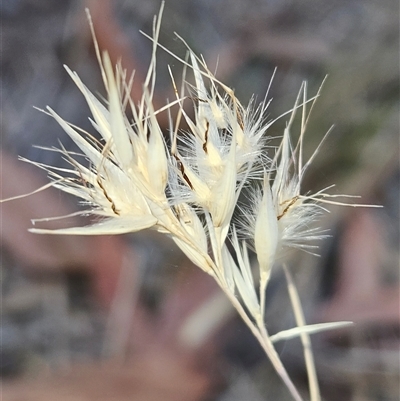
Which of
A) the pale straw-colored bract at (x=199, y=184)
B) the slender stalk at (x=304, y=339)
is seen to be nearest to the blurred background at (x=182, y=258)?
the slender stalk at (x=304, y=339)

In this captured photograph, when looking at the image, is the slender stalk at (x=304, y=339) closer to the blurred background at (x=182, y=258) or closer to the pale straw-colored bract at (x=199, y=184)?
the blurred background at (x=182, y=258)

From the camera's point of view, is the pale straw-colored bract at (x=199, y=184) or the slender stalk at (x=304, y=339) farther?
the slender stalk at (x=304, y=339)

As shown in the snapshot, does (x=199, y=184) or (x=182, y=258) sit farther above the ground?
(x=199, y=184)

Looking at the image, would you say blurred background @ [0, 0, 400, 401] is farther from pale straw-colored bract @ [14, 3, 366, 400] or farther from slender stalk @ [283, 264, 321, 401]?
pale straw-colored bract @ [14, 3, 366, 400]

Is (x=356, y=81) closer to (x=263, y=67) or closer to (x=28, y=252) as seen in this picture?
Result: (x=263, y=67)

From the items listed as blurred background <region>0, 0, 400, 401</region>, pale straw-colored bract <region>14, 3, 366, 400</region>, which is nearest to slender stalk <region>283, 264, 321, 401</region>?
blurred background <region>0, 0, 400, 401</region>

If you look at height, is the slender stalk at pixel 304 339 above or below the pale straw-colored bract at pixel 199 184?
below
